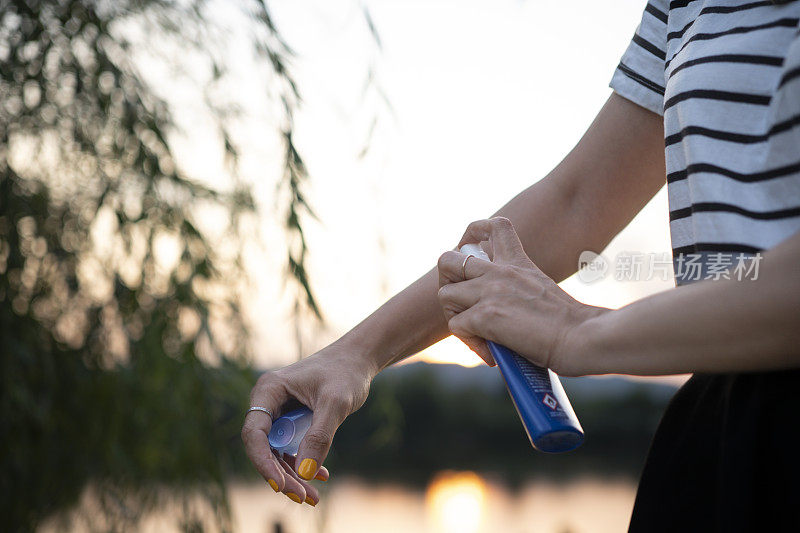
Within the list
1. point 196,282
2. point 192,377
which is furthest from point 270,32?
point 192,377

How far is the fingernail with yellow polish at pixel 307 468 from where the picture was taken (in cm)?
66

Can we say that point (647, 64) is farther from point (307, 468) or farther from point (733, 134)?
point (307, 468)

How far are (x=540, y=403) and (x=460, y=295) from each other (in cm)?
11

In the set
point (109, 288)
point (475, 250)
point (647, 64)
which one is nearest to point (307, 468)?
point (475, 250)

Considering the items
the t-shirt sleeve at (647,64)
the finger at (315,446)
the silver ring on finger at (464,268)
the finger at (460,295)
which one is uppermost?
the t-shirt sleeve at (647,64)

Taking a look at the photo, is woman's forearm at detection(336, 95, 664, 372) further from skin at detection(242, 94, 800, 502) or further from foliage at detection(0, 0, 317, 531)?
foliage at detection(0, 0, 317, 531)

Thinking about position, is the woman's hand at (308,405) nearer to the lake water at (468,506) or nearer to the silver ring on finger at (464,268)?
the silver ring on finger at (464,268)

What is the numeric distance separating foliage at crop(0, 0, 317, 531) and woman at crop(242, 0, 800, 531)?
727 mm

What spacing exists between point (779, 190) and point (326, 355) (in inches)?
16.5

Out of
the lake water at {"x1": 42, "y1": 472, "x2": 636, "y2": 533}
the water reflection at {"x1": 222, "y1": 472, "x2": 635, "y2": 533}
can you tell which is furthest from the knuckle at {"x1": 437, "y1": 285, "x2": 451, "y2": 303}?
the water reflection at {"x1": 222, "y1": 472, "x2": 635, "y2": 533}

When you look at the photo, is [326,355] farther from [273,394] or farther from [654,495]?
[654,495]

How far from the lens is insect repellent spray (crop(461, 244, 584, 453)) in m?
0.57

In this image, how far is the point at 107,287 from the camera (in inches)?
62.3

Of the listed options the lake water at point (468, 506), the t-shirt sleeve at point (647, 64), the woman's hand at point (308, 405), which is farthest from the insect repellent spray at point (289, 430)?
the lake water at point (468, 506)
